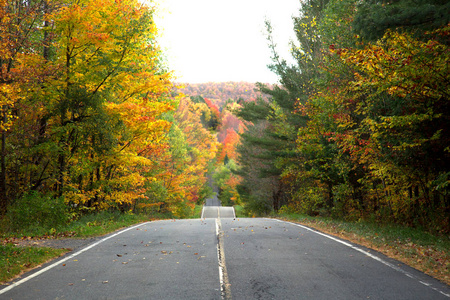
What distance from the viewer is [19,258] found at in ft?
25.2

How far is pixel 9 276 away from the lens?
6.49m

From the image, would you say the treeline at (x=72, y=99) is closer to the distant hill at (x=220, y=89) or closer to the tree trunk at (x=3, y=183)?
the tree trunk at (x=3, y=183)

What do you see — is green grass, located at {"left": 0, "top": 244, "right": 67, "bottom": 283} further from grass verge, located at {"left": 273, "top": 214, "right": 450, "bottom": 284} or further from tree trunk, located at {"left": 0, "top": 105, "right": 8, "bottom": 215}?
grass verge, located at {"left": 273, "top": 214, "right": 450, "bottom": 284}

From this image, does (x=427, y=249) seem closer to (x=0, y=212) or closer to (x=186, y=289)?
(x=186, y=289)

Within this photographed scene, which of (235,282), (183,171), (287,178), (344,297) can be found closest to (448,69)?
(344,297)

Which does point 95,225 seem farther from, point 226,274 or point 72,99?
point 226,274

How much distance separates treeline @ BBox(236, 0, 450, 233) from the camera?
869 centimetres

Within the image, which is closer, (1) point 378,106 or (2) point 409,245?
(2) point 409,245

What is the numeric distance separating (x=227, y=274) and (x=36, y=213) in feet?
31.3

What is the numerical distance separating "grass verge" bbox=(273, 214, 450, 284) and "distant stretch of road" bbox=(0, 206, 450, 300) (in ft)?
1.41

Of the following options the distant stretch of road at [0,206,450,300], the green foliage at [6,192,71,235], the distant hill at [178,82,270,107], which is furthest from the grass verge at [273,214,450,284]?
the distant hill at [178,82,270,107]

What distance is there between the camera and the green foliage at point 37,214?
12.5 meters

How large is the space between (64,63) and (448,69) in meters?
13.3

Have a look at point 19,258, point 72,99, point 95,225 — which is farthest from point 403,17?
point 95,225
